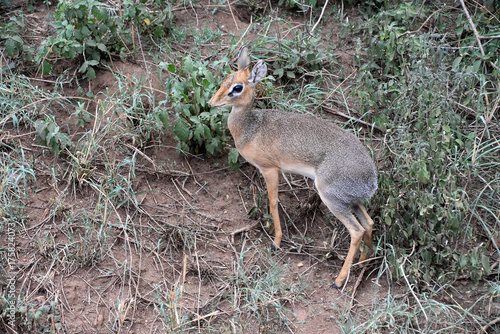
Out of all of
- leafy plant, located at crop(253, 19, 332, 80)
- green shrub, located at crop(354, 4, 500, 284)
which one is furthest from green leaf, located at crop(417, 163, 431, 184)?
leafy plant, located at crop(253, 19, 332, 80)

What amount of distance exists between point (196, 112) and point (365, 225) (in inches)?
76.7

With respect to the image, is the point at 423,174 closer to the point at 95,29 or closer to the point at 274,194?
the point at 274,194

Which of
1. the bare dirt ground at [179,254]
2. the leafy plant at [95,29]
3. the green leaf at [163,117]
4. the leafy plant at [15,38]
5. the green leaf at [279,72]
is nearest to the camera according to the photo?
the bare dirt ground at [179,254]

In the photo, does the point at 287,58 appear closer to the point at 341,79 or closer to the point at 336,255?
the point at 341,79

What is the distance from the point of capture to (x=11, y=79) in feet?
18.8

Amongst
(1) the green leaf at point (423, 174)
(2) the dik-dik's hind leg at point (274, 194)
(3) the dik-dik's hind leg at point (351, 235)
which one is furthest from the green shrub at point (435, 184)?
(2) the dik-dik's hind leg at point (274, 194)

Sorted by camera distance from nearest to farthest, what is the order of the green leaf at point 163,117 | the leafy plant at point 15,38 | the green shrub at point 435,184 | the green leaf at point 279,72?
the green shrub at point 435,184 < the green leaf at point 163,117 < the leafy plant at point 15,38 < the green leaf at point 279,72

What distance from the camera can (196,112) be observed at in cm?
546

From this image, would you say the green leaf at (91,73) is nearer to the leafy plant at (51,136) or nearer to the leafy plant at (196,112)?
the leafy plant at (51,136)

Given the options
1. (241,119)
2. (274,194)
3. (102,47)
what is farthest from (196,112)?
(102,47)

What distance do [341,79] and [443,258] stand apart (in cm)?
256

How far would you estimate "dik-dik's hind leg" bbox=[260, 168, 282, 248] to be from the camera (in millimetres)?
5078

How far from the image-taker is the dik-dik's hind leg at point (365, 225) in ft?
16.0

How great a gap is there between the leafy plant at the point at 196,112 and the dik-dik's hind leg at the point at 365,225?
1277 mm
